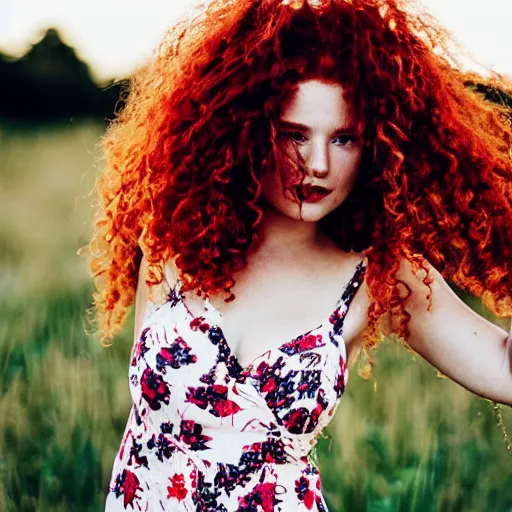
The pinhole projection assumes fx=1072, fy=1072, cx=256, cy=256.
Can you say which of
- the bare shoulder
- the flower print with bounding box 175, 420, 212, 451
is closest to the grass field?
the bare shoulder

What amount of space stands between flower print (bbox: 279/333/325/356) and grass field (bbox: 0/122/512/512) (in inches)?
38.8

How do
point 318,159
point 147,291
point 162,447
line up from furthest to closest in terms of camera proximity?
point 147,291
point 162,447
point 318,159

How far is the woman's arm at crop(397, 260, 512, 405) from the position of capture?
173 centimetres

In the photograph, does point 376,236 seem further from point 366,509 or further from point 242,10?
point 366,509

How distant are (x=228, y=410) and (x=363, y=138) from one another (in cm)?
46

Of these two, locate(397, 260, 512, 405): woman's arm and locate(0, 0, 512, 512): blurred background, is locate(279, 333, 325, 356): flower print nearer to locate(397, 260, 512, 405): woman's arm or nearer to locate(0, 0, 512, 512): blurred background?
locate(397, 260, 512, 405): woman's arm

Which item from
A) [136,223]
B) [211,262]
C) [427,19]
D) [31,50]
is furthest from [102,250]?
[31,50]

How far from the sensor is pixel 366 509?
267 cm

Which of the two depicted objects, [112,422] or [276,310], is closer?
[276,310]

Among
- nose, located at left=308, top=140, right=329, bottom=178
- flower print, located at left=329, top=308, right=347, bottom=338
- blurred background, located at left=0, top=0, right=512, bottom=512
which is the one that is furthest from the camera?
blurred background, located at left=0, top=0, right=512, bottom=512

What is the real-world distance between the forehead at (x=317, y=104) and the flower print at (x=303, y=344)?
1.08ft

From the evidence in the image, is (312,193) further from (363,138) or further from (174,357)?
(174,357)

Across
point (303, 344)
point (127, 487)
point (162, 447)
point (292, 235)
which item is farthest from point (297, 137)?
point (127, 487)

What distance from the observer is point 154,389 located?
5.39 ft
